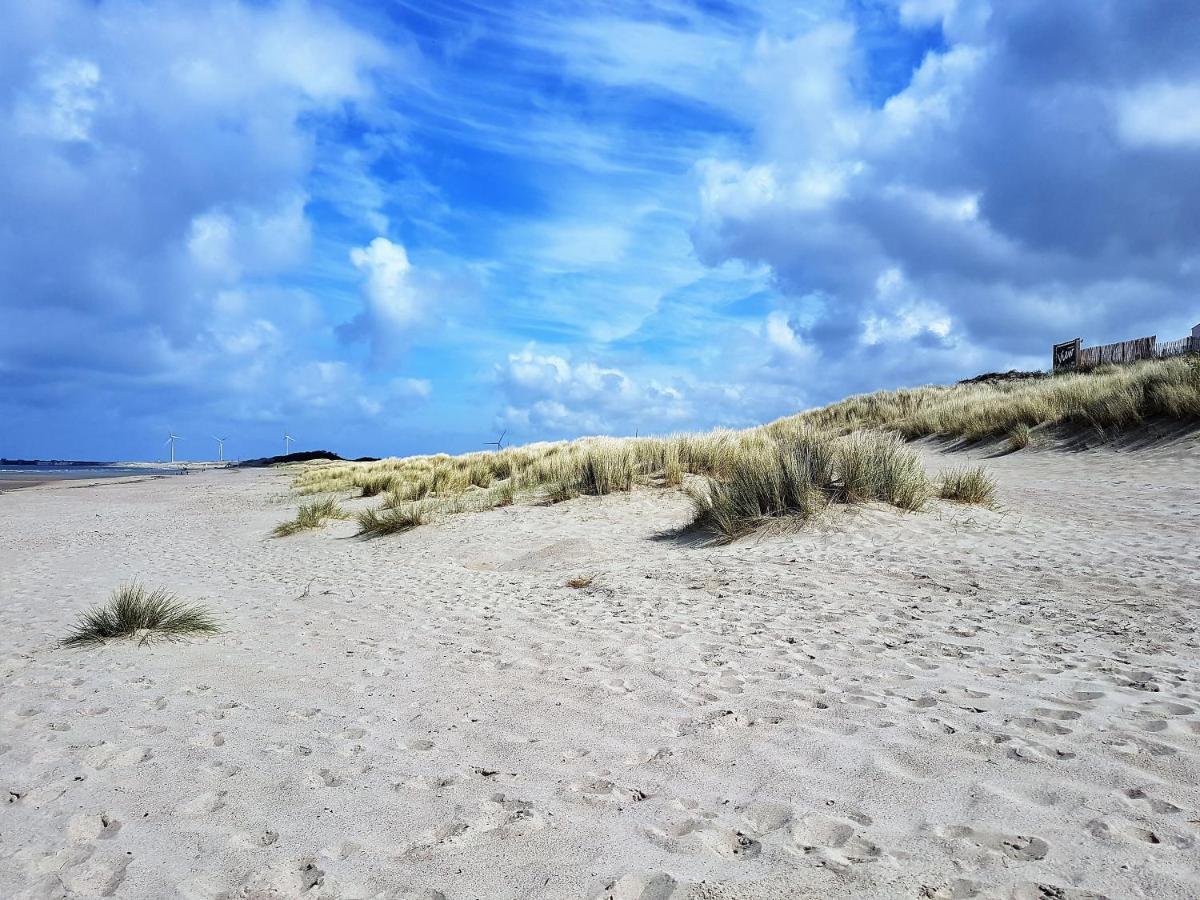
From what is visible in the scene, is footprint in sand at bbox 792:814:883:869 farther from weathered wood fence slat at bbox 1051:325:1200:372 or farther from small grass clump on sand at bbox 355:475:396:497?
weathered wood fence slat at bbox 1051:325:1200:372

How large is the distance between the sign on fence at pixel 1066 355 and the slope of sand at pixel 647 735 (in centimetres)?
2723

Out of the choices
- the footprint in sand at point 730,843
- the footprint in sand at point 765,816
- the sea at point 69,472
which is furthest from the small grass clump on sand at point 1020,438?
the sea at point 69,472

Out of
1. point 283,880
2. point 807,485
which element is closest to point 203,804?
point 283,880

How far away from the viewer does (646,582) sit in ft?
26.9

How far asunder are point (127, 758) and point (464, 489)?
613 inches

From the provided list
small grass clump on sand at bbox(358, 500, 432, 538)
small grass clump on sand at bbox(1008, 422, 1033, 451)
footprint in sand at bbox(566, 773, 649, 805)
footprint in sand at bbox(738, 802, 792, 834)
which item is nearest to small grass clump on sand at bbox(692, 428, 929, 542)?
small grass clump on sand at bbox(358, 500, 432, 538)

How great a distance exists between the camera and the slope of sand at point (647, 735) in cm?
263

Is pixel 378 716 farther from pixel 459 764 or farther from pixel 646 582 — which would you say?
pixel 646 582

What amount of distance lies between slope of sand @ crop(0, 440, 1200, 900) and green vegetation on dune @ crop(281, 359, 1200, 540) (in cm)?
207

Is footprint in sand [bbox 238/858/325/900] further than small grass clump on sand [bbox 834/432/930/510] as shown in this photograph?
No

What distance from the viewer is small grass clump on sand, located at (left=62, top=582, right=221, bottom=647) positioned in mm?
6277

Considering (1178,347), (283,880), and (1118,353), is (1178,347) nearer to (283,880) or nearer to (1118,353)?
(1118,353)

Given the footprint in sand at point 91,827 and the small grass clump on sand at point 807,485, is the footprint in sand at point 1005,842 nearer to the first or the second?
the footprint in sand at point 91,827

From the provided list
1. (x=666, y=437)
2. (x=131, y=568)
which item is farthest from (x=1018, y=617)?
(x=666, y=437)
